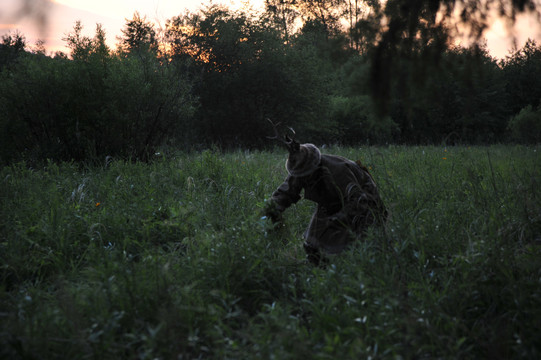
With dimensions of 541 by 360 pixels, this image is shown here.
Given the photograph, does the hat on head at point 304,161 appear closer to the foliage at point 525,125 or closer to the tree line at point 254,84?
the tree line at point 254,84

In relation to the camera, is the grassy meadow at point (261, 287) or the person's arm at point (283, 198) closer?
the grassy meadow at point (261, 287)

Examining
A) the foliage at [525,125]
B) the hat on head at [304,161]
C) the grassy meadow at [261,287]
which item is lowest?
the grassy meadow at [261,287]

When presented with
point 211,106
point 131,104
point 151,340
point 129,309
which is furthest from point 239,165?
point 211,106

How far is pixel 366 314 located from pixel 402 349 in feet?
1.01

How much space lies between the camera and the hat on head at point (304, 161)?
3275 millimetres

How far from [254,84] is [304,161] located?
16073mm

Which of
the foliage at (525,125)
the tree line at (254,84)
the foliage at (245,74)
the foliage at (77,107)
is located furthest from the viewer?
the foliage at (245,74)

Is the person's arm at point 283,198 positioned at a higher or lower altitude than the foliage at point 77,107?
lower

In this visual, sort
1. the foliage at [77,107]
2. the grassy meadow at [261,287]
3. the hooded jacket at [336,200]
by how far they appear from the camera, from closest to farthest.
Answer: the grassy meadow at [261,287] < the hooded jacket at [336,200] < the foliage at [77,107]

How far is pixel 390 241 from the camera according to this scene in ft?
10.1

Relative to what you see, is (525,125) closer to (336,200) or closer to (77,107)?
(336,200)

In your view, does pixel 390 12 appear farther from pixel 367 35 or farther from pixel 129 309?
pixel 129 309

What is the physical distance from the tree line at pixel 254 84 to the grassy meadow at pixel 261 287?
958 mm

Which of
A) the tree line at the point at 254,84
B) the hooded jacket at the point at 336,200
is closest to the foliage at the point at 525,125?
the tree line at the point at 254,84
